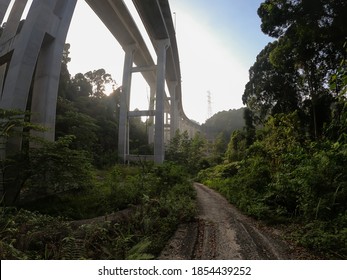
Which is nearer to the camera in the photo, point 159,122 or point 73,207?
point 73,207

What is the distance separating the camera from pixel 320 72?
14633mm

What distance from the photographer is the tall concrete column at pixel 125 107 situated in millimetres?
23984

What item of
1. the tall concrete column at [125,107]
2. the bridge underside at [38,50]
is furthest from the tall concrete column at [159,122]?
the bridge underside at [38,50]

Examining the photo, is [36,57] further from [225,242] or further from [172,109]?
[172,109]

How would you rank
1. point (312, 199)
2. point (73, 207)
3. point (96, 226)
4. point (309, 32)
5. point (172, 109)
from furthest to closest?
point (172, 109)
point (309, 32)
point (73, 207)
point (312, 199)
point (96, 226)

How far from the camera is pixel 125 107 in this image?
968 inches

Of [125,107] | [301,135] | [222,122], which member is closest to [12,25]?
[125,107]

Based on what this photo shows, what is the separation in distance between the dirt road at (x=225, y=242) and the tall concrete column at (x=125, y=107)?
17.9 meters

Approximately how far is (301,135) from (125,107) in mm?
17235

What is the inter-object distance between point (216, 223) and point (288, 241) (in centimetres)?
202

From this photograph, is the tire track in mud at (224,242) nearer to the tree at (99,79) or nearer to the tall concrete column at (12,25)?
the tall concrete column at (12,25)

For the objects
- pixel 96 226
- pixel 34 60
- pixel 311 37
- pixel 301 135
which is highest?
pixel 311 37

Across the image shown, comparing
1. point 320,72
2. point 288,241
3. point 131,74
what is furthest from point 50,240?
point 131,74

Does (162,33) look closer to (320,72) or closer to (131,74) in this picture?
(131,74)
